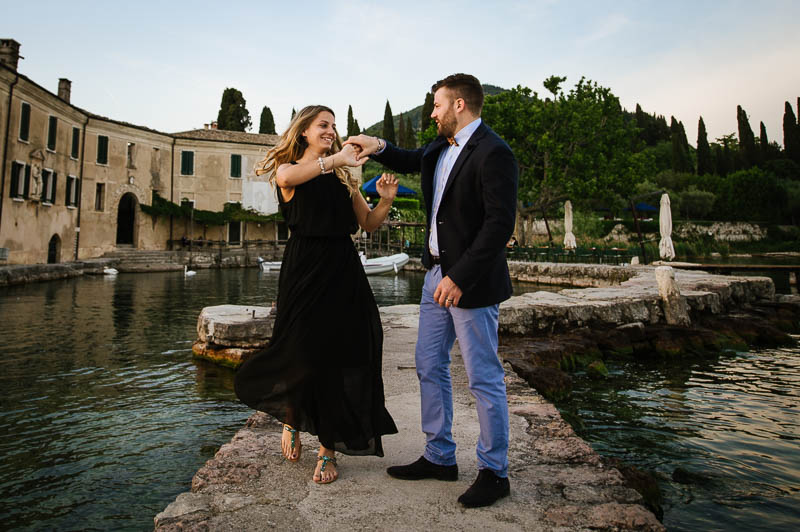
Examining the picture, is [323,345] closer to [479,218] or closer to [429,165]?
[479,218]

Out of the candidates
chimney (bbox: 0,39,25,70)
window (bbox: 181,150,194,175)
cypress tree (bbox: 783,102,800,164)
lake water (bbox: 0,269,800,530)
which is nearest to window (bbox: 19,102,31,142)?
chimney (bbox: 0,39,25,70)

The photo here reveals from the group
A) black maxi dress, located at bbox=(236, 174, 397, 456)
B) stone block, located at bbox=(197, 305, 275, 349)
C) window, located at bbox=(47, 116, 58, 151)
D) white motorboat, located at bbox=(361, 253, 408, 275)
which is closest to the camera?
black maxi dress, located at bbox=(236, 174, 397, 456)

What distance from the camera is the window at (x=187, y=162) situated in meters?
34.5

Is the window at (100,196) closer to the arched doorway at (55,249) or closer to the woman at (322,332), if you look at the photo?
the arched doorway at (55,249)

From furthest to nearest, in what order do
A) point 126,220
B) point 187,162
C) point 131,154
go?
1. point 187,162
2. point 126,220
3. point 131,154

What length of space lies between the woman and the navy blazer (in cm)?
44

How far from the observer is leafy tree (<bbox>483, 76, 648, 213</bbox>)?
85.6 feet

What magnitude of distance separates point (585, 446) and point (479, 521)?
3.49 ft

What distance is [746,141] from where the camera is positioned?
5806 cm

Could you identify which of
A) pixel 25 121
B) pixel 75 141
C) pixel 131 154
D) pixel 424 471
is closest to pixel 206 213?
pixel 131 154

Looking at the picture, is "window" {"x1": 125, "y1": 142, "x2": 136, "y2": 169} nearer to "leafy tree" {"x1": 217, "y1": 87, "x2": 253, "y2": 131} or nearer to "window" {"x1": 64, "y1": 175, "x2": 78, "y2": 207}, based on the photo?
"window" {"x1": 64, "y1": 175, "x2": 78, "y2": 207}

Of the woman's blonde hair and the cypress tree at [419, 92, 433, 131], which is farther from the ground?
the cypress tree at [419, 92, 433, 131]

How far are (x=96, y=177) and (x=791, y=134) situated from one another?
6444 cm

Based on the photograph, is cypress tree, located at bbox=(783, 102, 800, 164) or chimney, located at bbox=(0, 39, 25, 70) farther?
cypress tree, located at bbox=(783, 102, 800, 164)
